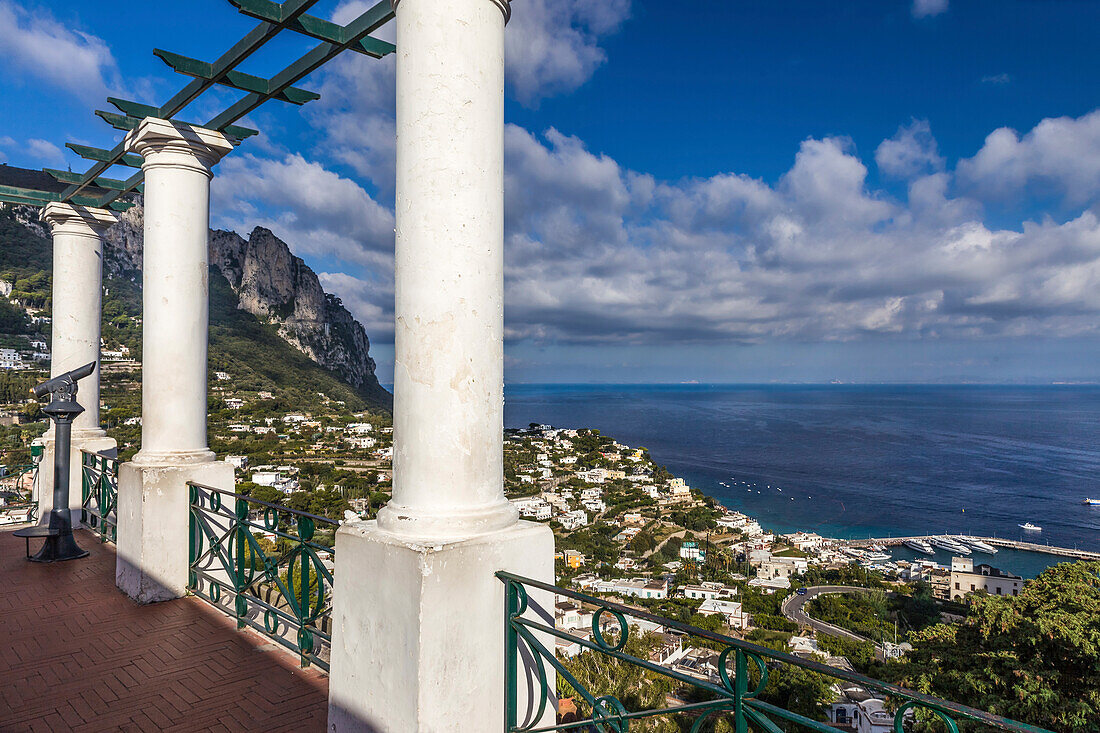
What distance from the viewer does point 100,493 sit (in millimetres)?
7309

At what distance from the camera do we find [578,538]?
113ft

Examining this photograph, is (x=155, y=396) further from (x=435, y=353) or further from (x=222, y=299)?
(x=222, y=299)

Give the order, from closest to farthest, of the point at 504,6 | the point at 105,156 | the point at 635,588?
the point at 504,6
the point at 105,156
the point at 635,588

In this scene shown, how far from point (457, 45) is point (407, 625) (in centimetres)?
219

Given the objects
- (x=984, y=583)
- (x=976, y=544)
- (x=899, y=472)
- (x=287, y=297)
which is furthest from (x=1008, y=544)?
(x=287, y=297)

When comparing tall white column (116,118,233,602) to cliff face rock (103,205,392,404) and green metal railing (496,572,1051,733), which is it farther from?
cliff face rock (103,205,392,404)

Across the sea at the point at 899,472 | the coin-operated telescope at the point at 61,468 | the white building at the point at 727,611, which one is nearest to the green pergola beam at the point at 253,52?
the coin-operated telescope at the point at 61,468

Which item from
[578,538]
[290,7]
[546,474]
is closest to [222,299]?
[546,474]

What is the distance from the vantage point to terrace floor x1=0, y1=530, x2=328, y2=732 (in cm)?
310

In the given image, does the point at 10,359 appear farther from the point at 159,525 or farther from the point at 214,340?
the point at 214,340

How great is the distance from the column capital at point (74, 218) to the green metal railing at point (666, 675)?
8.10 metres

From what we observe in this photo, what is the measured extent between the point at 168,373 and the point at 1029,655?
1364 centimetres

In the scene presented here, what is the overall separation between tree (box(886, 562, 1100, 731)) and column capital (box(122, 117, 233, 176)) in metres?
13.1

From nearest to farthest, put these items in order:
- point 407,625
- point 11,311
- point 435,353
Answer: point 407,625 < point 435,353 < point 11,311
